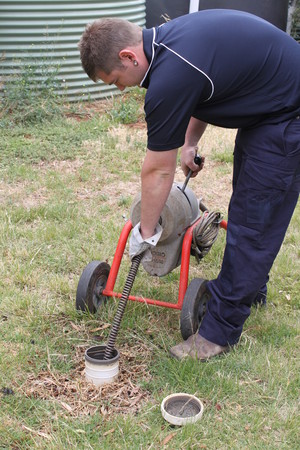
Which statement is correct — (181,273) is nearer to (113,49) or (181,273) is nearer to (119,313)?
(119,313)

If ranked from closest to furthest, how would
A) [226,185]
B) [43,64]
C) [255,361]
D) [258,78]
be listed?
1. [258,78]
2. [255,361]
3. [226,185]
4. [43,64]

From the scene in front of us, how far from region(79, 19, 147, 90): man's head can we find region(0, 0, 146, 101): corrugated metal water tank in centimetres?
411

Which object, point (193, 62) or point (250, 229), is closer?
point (193, 62)

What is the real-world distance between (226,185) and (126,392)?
9.61ft

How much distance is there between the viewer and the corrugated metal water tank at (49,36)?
671cm

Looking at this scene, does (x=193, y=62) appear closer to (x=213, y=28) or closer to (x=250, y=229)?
(x=213, y=28)

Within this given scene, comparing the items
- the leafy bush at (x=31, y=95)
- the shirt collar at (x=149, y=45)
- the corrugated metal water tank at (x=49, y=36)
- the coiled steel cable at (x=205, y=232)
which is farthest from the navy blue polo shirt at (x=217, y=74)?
the corrugated metal water tank at (x=49, y=36)

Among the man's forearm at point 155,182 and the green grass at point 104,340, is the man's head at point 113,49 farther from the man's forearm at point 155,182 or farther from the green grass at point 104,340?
the green grass at point 104,340

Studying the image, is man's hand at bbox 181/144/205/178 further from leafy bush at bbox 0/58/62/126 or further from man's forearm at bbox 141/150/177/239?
leafy bush at bbox 0/58/62/126

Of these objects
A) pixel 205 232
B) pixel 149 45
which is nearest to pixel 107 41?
pixel 149 45

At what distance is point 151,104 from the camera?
8.95 ft

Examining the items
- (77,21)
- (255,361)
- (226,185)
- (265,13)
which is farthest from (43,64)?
(255,361)

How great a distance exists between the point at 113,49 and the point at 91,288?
1386mm

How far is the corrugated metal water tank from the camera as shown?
6.71 metres
